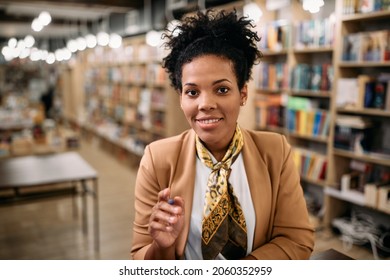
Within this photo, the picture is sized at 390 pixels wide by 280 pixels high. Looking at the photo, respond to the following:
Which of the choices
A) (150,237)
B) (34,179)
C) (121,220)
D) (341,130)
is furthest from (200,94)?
(121,220)

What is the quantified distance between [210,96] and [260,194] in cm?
36

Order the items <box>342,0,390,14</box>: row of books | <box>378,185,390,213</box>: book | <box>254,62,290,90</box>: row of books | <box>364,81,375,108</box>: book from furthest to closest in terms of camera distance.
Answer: <box>254,62,290,90</box>: row of books, <box>364,81,375,108</box>: book, <box>378,185,390,213</box>: book, <box>342,0,390,14</box>: row of books

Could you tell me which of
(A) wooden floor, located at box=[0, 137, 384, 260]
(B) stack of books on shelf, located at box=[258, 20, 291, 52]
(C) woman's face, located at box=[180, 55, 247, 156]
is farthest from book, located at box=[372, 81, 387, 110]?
(C) woman's face, located at box=[180, 55, 247, 156]

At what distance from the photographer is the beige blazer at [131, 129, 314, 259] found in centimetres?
113

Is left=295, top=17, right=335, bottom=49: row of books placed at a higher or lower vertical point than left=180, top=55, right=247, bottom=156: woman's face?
higher

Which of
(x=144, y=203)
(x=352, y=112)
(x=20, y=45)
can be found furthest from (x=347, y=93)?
(x=20, y=45)

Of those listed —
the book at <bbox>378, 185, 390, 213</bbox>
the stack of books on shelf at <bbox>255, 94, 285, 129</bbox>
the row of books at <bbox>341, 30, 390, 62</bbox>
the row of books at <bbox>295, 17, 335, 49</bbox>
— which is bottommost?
the book at <bbox>378, 185, 390, 213</bbox>

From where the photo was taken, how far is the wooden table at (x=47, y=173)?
2.80 m

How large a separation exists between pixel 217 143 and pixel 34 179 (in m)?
2.23

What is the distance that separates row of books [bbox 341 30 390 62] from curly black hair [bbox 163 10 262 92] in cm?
214

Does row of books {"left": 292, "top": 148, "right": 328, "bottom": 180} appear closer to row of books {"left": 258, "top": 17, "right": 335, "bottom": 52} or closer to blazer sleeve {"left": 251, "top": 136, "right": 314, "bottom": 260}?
row of books {"left": 258, "top": 17, "right": 335, "bottom": 52}

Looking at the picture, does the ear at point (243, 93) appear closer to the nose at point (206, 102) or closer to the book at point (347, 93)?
the nose at point (206, 102)

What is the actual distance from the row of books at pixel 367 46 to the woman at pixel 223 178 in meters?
2.14

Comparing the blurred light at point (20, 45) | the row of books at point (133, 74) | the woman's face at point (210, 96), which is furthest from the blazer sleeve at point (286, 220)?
the blurred light at point (20, 45)
